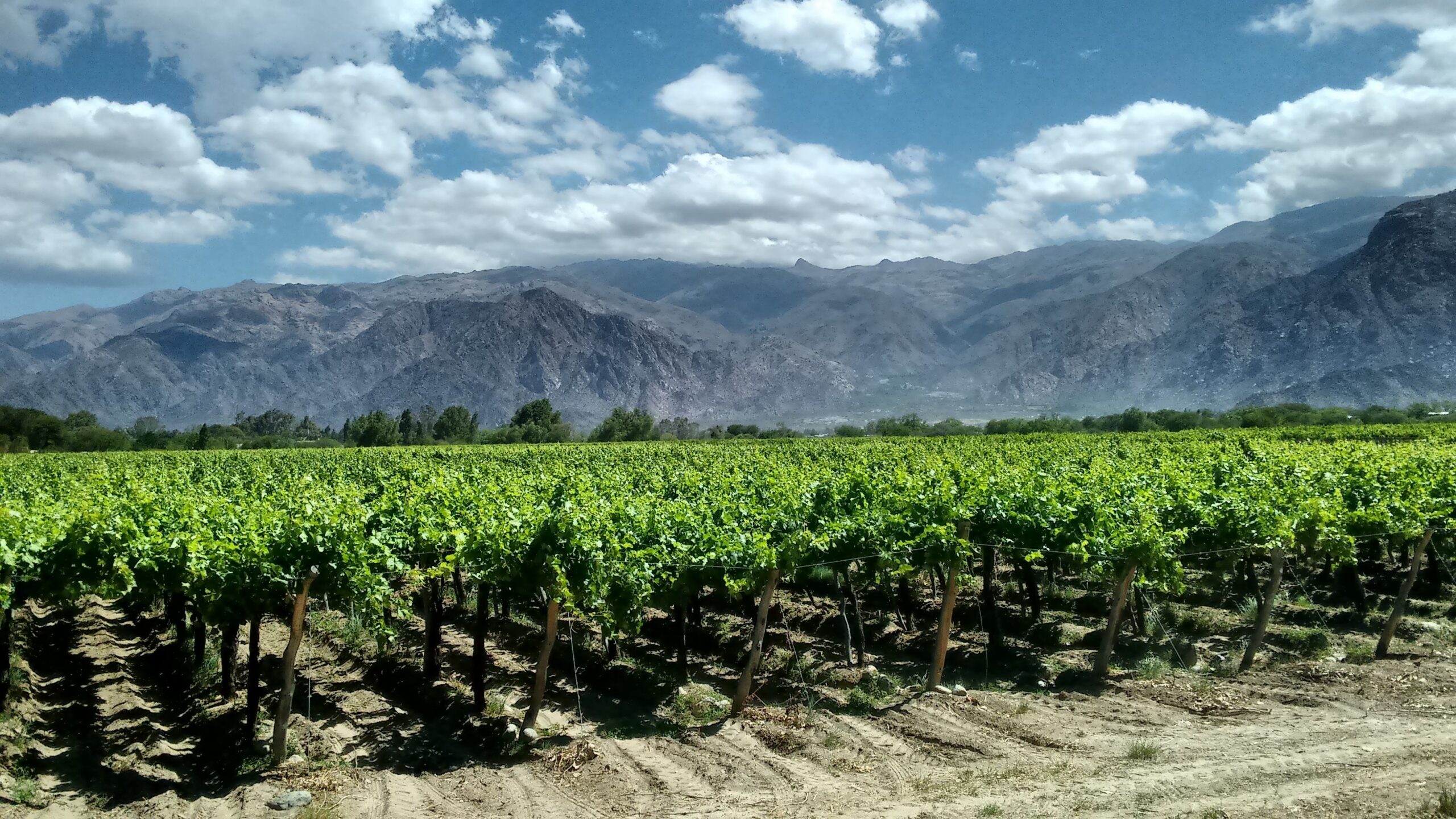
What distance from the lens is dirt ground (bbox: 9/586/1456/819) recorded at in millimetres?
9883

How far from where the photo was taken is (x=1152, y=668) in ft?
49.0

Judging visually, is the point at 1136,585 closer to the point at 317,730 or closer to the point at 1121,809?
the point at 1121,809

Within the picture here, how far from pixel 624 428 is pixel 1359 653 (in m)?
114

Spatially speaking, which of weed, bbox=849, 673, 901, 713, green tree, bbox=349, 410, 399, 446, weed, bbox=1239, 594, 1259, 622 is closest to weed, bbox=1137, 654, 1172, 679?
weed, bbox=849, 673, 901, 713

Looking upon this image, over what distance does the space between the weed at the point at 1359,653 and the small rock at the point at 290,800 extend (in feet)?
56.2

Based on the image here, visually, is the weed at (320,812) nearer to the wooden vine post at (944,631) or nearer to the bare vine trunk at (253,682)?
the bare vine trunk at (253,682)

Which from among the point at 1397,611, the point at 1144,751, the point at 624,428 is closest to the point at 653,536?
the point at 1144,751

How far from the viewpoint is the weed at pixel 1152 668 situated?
14719 millimetres

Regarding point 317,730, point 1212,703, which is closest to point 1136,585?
point 1212,703

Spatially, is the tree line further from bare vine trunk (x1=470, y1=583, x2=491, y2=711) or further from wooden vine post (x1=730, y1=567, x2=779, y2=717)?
bare vine trunk (x1=470, y1=583, x2=491, y2=711)

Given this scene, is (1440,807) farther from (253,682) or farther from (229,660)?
(229,660)

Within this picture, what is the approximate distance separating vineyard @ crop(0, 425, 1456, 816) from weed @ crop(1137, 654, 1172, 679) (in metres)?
0.06

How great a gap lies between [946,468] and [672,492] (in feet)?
24.9

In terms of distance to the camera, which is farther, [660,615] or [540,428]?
[540,428]
